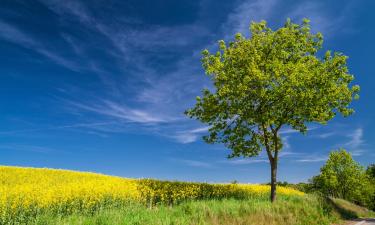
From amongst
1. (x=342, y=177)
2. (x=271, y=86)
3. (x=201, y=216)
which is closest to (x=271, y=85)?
(x=271, y=86)

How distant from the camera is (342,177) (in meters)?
70.1

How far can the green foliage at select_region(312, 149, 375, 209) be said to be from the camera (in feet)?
225

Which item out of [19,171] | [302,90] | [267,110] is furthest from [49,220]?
[19,171]

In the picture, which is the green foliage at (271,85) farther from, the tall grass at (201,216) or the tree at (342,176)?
the tree at (342,176)

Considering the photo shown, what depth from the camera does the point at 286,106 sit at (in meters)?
27.9

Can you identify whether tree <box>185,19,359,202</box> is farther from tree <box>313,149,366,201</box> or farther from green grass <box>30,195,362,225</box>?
tree <box>313,149,366,201</box>

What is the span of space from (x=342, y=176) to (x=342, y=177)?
0.71ft

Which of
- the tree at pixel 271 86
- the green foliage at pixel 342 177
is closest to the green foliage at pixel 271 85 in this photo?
the tree at pixel 271 86

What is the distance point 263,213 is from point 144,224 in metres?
7.79

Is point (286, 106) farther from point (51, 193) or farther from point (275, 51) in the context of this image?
point (51, 193)

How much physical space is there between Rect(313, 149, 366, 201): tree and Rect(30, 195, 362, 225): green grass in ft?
159

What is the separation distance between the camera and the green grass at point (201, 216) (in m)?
13.2

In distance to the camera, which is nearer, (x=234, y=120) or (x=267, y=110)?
(x=267, y=110)

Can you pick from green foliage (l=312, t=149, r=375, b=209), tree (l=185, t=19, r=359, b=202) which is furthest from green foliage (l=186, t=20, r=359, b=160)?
green foliage (l=312, t=149, r=375, b=209)
